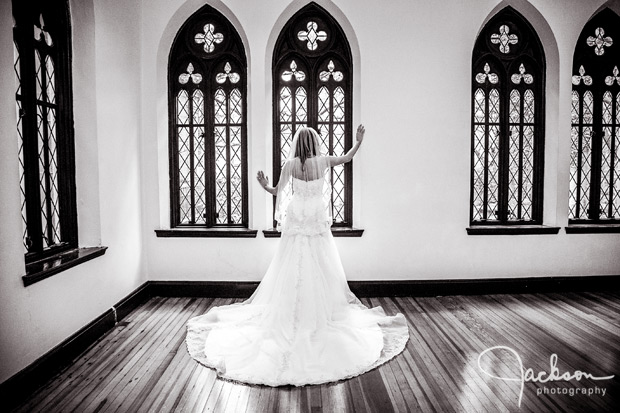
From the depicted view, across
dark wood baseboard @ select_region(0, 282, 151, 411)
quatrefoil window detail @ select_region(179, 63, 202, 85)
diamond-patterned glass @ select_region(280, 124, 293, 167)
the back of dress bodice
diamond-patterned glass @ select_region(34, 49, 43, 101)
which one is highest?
quatrefoil window detail @ select_region(179, 63, 202, 85)

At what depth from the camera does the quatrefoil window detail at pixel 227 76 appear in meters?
4.72

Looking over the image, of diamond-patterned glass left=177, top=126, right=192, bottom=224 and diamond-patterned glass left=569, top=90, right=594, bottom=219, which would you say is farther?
diamond-patterned glass left=569, top=90, right=594, bottom=219

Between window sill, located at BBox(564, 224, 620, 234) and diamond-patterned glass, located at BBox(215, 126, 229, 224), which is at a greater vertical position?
diamond-patterned glass, located at BBox(215, 126, 229, 224)

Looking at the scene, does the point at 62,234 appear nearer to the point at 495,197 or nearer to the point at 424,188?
the point at 424,188

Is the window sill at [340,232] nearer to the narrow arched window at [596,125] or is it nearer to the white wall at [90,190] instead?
the white wall at [90,190]

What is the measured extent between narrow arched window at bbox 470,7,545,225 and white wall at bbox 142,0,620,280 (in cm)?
17

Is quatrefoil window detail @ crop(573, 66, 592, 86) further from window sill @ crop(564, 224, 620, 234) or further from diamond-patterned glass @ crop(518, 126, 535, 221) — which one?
window sill @ crop(564, 224, 620, 234)

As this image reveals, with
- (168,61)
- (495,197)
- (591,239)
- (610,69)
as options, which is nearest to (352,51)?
(168,61)

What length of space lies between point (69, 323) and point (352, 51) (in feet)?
12.5

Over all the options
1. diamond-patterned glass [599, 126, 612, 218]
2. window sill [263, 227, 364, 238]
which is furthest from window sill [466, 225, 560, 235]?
window sill [263, 227, 364, 238]

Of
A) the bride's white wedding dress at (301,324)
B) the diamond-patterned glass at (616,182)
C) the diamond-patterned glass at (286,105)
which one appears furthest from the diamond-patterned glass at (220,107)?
the diamond-patterned glass at (616,182)

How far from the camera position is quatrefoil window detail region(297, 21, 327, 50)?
4668 millimetres

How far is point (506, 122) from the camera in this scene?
483 cm

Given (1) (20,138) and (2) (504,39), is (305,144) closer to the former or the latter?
(1) (20,138)
